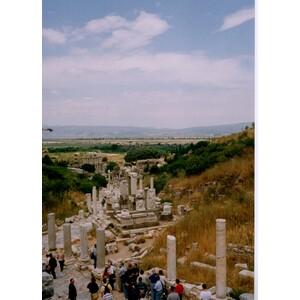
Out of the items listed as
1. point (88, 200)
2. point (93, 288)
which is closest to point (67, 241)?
point (88, 200)

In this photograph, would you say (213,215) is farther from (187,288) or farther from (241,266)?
(187,288)

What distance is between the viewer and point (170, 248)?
24.5 feet

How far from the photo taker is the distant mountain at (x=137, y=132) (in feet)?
28.1

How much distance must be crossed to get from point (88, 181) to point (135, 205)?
1.43m

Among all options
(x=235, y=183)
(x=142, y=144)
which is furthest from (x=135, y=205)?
(x=235, y=183)

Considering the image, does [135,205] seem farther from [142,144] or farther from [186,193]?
[142,144]

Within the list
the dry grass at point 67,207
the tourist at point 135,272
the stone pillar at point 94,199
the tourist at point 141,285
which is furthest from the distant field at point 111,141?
the tourist at point 141,285

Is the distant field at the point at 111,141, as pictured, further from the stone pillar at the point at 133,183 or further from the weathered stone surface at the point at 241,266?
the weathered stone surface at the point at 241,266

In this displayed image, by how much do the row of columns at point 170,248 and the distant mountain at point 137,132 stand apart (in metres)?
1.97

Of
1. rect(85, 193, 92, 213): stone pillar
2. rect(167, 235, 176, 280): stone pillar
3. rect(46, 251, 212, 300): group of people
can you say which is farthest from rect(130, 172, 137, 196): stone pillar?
rect(167, 235, 176, 280): stone pillar

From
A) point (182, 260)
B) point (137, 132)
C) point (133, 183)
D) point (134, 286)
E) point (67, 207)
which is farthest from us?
point (133, 183)

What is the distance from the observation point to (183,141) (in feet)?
28.2

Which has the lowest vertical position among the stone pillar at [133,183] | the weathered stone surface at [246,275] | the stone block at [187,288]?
the stone block at [187,288]

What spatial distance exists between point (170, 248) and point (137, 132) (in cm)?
263
